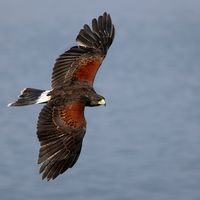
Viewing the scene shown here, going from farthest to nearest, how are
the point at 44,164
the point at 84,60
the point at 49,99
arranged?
the point at 84,60 < the point at 49,99 < the point at 44,164

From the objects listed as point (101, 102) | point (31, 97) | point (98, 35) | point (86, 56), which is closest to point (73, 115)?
point (101, 102)

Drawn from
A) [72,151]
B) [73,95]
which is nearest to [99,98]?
[73,95]

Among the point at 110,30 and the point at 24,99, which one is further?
the point at 110,30

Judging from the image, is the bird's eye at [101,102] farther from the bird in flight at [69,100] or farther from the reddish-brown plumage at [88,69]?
the reddish-brown plumage at [88,69]

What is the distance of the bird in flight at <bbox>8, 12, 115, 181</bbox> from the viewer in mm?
13570

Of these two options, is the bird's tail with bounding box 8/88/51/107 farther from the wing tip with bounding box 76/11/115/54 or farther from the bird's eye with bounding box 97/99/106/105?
the wing tip with bounding box 76/11/115/54

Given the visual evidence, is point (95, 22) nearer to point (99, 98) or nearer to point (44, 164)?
point (99, 98)

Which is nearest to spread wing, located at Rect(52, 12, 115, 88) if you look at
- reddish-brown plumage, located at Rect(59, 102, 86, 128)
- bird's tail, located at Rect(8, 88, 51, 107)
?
bird's tail, located at Rect(8, 88, 51, 107)

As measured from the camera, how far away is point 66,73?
15.3 metres

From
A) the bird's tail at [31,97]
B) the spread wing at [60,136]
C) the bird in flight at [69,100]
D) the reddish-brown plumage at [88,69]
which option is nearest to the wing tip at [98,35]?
the bird in flight at [69,100]

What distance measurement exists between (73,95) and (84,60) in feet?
3.98

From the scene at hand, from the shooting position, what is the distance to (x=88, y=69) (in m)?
15.2

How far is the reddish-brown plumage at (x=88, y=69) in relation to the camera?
1511cm

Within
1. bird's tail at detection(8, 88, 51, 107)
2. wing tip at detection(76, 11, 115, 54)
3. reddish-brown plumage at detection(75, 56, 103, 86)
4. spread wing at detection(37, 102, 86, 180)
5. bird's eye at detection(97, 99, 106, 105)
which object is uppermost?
wing tip at detection(76, 11, 115, 54)
